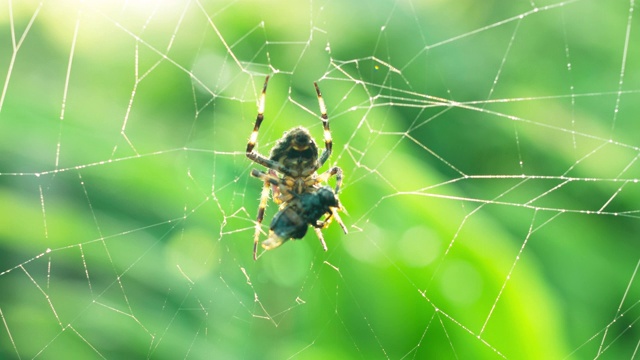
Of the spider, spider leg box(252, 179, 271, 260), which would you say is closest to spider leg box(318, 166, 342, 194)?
the spider

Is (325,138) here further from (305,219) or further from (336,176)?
(305,219)

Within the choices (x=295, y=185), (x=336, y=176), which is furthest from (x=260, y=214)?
(x=336, y=176)

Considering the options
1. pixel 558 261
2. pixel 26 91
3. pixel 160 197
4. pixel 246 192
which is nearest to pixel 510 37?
pixel 558 261

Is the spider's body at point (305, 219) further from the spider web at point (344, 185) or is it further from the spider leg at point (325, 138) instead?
the spider leg at point (325, 138)

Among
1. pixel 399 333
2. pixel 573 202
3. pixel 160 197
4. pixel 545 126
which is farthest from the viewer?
pixel 545 126

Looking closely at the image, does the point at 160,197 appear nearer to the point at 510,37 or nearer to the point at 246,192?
the point at 246,192
